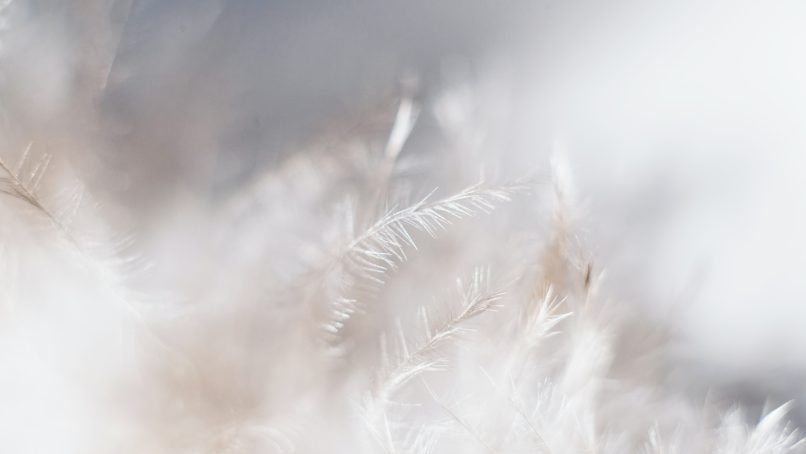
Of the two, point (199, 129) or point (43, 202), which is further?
point (199, 129)

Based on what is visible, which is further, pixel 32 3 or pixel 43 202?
pixel 32 3

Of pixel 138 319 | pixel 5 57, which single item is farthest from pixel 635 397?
pixel 5 57

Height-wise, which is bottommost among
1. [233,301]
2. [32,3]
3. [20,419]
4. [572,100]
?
[20,419]

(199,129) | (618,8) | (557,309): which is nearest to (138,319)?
(199,129)

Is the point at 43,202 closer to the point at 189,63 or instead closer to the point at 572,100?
the point at 189,63

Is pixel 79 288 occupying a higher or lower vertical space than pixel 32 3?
lower

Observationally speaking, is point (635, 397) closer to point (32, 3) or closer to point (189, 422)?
point (189, 422)

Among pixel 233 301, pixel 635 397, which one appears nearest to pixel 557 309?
pixel 635 397

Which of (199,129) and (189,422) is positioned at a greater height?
(199,129)
